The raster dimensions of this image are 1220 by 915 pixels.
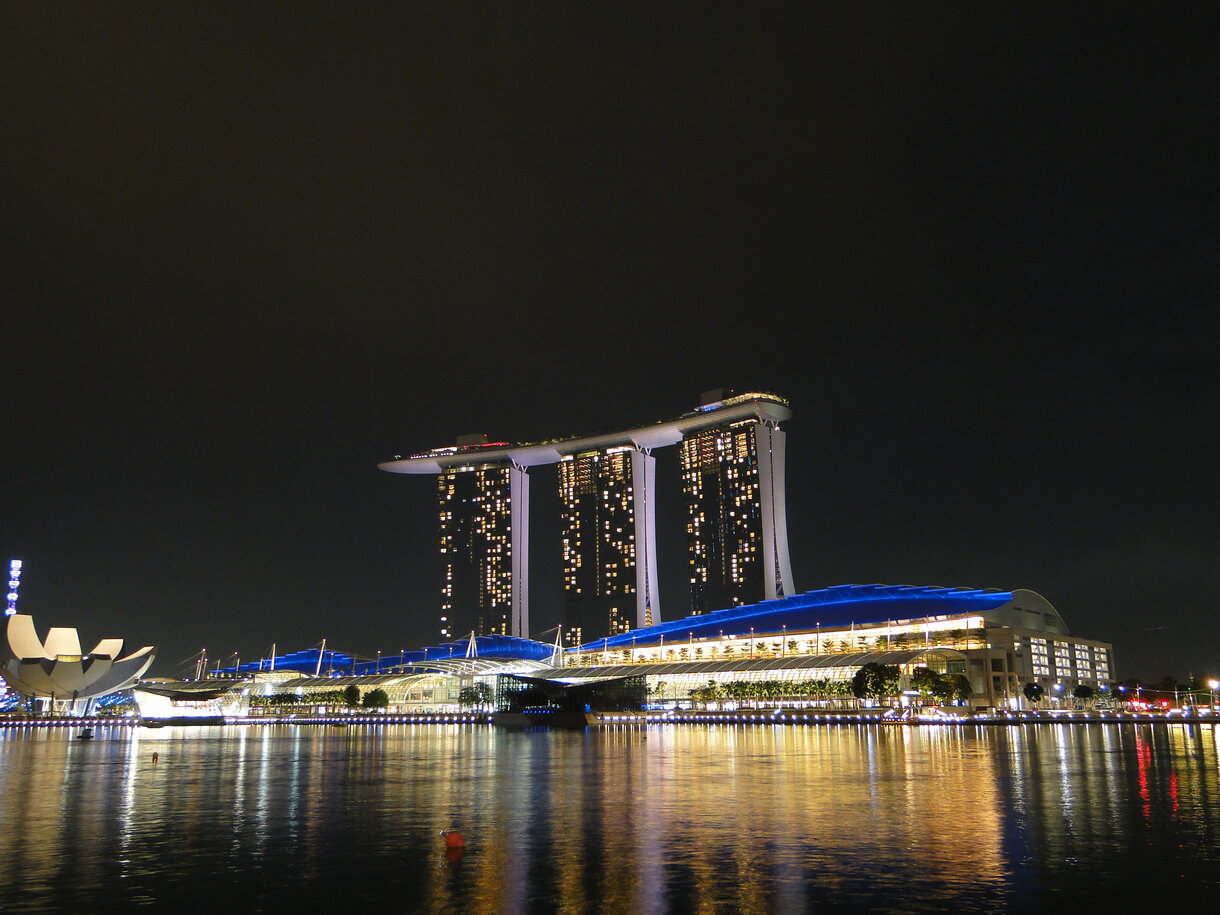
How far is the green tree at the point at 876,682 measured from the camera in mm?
101875

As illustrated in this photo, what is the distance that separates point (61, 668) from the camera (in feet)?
415

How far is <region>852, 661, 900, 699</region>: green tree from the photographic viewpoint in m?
102

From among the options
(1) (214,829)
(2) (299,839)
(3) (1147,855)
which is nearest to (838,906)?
(3) (1147,855)

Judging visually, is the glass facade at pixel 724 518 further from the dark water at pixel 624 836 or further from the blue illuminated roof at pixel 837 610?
the dark water at pixel 624 836

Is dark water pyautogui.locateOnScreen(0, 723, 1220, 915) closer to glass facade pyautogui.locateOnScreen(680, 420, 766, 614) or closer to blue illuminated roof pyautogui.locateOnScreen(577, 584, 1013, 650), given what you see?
blue illuminated roof pyautogui.locateOnScreen(577, 584, 1013, 650)

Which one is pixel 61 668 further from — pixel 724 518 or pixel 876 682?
pixel 724 518

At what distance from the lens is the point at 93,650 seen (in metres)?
134

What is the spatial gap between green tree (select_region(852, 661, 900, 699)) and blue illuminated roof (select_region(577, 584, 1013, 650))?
26.5 metres

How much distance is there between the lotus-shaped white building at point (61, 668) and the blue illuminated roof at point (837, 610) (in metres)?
74.7

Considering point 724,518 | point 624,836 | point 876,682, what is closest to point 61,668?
point 876,682

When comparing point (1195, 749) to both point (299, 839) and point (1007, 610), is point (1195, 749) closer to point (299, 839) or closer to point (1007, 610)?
point (299, 839)

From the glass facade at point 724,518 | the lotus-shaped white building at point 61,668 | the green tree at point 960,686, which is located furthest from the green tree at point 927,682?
the lotus-shaped white building at point 61,668

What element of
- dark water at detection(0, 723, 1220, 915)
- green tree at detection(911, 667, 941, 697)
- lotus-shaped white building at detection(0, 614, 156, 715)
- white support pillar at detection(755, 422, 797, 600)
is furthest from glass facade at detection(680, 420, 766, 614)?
dark water at detection(0, 723, 1220, 915)

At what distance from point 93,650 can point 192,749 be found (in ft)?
278
